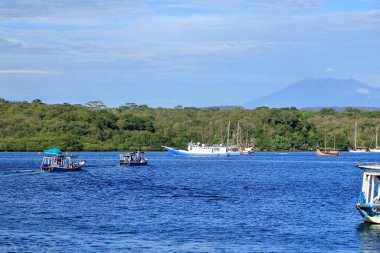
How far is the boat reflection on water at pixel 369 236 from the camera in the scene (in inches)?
1785

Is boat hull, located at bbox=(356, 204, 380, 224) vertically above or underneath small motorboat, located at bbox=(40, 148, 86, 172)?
underneath

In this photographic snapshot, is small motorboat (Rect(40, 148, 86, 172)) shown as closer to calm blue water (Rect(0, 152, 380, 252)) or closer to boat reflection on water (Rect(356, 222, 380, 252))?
calm blue water (Rect(0, 152, 380, 252))

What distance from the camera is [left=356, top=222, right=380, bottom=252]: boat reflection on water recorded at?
45.3 meters

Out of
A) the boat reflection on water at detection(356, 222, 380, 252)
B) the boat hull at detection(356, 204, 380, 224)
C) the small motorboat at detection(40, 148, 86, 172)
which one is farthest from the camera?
the small motorboat at detection(40, 148, 86, 172)

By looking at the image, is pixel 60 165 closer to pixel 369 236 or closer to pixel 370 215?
pixel 370 215

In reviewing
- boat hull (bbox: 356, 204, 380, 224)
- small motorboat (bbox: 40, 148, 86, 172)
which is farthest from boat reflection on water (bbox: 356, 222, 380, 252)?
small motorboat (bbox: 40, 148, 86, 172)

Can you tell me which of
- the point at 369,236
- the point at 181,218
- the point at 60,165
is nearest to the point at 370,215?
the point at 369,236

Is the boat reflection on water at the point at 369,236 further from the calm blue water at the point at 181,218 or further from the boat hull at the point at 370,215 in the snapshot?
the boat hull at the point at 370,215

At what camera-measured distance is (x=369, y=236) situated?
49094 millimetres

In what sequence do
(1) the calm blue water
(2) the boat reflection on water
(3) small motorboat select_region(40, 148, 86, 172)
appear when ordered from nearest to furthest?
(2) the boat reflection on water → (1) the calm blue water → (3) small motorboat select_region(40, 148, 86, 172)

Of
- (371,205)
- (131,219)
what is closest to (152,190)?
(131,219)

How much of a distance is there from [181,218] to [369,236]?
1473 cm

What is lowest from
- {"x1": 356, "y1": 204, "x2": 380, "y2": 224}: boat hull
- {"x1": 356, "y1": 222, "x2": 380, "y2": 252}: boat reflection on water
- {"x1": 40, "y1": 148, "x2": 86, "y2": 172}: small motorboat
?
{"x1": 356, "y1": 222, "x2": 380, "y2": 252}: boat reflection on water

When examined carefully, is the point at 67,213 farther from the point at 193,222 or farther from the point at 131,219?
the point at 193,222
